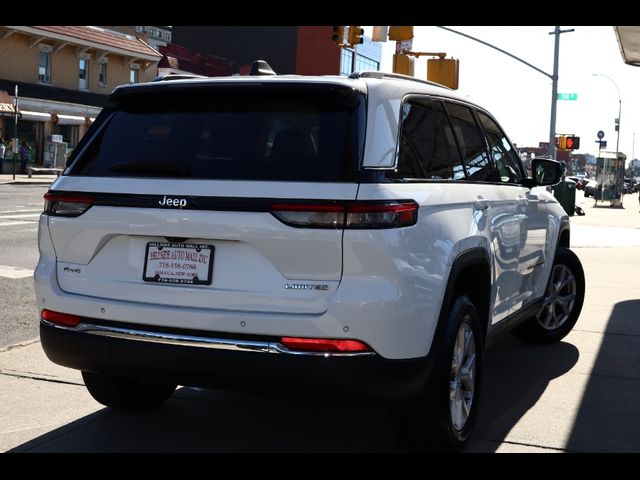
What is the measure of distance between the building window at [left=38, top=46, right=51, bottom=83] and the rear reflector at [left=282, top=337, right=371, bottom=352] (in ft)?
138

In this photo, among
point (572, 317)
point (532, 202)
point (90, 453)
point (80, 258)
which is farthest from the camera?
point (572, 317)

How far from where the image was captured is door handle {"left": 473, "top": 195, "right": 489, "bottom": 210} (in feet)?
14.8

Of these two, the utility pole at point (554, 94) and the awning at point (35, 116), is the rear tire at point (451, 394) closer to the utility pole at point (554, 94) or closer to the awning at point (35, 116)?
the utility pole at point (554, 94)

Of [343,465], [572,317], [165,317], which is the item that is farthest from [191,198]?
[572,317]

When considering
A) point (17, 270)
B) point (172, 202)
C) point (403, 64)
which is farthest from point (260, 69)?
point (403, 64)

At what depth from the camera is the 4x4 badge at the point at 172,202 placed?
366 cm

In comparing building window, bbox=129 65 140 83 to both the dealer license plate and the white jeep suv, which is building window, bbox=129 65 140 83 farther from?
the dealer license plate

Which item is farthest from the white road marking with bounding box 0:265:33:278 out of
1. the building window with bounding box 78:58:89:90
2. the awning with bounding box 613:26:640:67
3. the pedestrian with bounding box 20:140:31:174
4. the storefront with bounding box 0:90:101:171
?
the building window with bounding box 78:58:89:90

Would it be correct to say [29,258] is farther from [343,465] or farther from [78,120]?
[78,120]

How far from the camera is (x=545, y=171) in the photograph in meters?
6.20

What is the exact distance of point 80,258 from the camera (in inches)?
153

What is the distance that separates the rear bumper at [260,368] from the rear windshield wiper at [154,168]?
748 millimetres

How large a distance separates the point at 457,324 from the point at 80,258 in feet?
5.82

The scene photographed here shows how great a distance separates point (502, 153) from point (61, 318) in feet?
10.1
